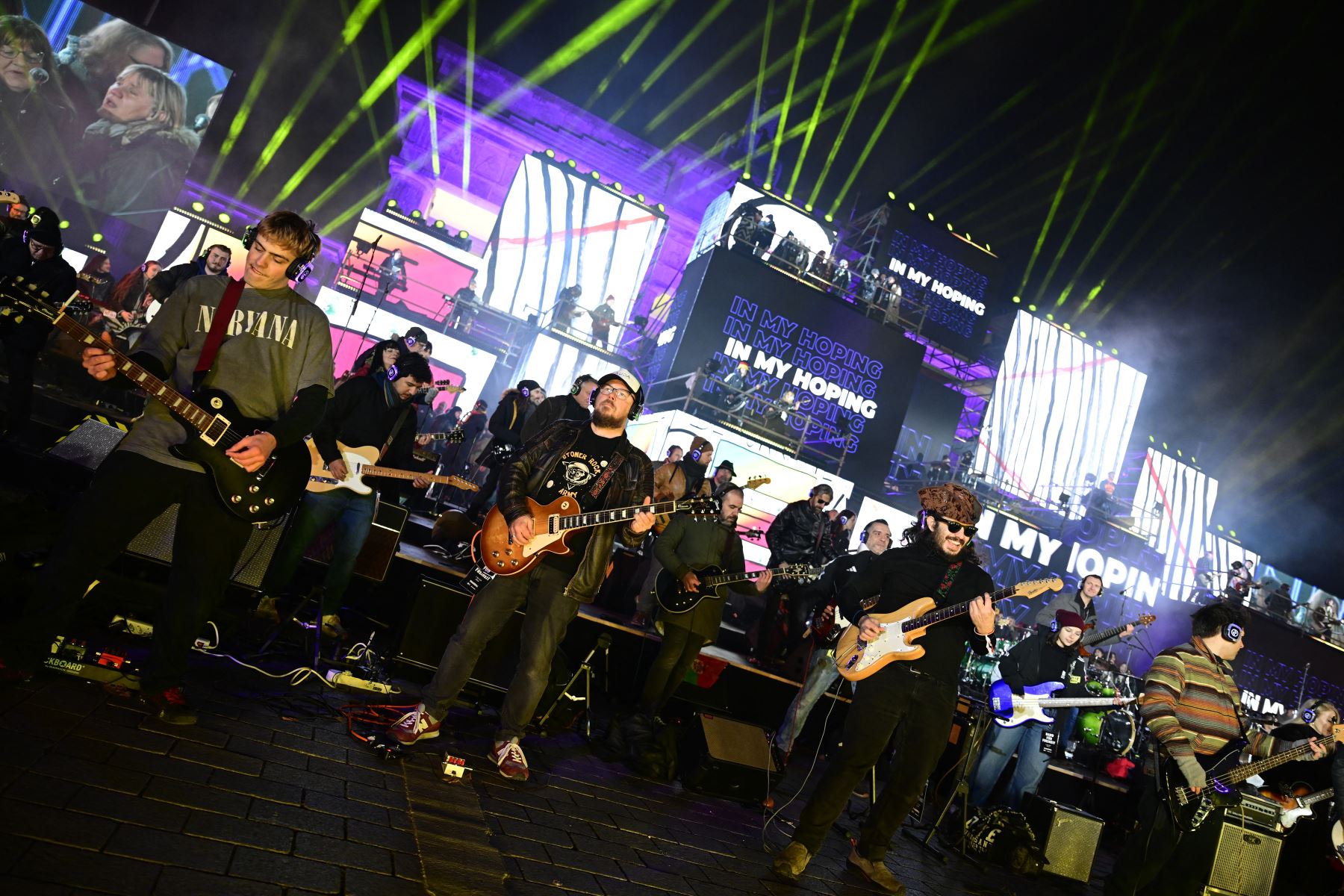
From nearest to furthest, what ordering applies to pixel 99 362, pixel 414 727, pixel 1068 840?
pixel 99 362 < pixel 414 727 < pixel 1068 840

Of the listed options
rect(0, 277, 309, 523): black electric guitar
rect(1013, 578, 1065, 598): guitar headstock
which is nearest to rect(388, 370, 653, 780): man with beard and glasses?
rect(0, 277, 309, 523): black electric guitar

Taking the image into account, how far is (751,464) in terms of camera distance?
55.8 feet

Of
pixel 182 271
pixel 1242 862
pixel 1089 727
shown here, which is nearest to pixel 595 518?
pixel 1242 862

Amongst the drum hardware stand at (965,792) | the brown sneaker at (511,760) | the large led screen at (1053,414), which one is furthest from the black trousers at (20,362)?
the large led screen at (1053,414)

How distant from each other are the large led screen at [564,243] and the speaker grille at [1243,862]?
19123 millimetres

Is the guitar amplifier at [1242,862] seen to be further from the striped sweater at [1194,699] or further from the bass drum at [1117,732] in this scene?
the bass drum at [1117,732]

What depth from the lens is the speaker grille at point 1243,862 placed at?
19.2 feet

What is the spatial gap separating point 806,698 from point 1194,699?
3.26 m

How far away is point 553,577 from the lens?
4.50 meters

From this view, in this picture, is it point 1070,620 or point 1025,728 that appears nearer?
point 1070,620

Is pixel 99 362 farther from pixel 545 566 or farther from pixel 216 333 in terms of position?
pixel 545 566

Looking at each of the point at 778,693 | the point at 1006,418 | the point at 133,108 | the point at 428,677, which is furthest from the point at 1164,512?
the point at 133,108

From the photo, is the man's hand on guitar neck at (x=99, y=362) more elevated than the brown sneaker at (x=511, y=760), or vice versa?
the man's hand on guitar neck at (x=99, y=362)

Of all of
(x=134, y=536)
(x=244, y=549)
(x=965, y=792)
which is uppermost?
(x=134, y=536)
